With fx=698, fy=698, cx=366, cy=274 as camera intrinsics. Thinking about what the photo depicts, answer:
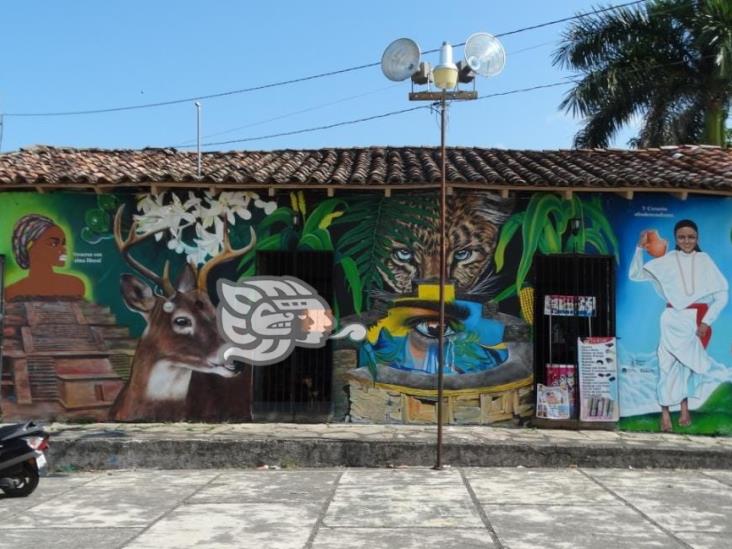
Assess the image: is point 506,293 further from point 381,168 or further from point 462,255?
point 381,168

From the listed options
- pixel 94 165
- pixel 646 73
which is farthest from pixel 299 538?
pixel 646 73

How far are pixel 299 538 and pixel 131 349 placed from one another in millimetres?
5126

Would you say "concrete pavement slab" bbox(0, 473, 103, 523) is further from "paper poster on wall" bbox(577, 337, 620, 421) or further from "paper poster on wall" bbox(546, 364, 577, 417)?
"paper poster on wall" bbox(577, 337, 620, 421)

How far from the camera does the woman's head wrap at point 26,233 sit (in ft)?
31.5

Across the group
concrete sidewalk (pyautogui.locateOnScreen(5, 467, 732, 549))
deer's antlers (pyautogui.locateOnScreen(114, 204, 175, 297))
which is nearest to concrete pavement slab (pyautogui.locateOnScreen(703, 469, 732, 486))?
concrete sidewalk (pyautogui.locateOnScreen(5, 467, 732, 549))

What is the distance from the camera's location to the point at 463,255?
9492 millimetres

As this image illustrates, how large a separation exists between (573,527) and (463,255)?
458cm

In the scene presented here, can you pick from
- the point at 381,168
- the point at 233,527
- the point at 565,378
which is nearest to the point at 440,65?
the point at 381,168

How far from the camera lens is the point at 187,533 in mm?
5363

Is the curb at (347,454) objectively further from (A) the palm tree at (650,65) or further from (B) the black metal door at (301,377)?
(A) the palm tree at (650,65)

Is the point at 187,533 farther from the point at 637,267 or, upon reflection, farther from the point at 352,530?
the point at 637,267

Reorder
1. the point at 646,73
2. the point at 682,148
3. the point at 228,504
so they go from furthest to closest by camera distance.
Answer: the point at 646,73 → the point at 682,148 → the point at 228,504

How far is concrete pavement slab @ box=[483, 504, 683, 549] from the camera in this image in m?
5.10

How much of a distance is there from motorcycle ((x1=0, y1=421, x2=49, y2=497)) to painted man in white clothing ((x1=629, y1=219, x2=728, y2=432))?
24.2ft
